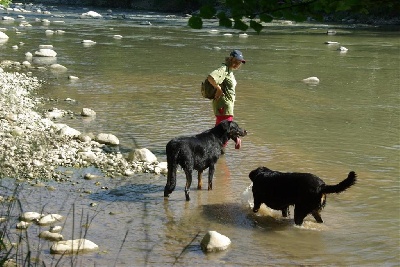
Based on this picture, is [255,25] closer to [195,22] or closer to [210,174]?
[195,22]

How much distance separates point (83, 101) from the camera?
17.1 metres

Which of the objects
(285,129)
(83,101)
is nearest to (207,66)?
(83,101)

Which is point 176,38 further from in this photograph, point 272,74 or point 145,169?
point 145,169

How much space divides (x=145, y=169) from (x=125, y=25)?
33.8 meters

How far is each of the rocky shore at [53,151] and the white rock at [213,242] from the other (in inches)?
117

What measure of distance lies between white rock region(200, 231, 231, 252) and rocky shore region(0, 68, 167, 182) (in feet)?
9.72

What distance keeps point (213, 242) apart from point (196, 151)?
83.4 inches

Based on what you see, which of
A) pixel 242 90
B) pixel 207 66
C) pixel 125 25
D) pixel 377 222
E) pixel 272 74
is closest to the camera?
pixel 377 222

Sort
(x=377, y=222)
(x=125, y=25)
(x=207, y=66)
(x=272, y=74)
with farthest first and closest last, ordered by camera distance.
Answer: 1. (x=125, y=25)
2. (x=207, y=66)
3. (x=272, y=74)
4. (x=377, y=222)

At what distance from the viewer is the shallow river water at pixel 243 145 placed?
7844 mm

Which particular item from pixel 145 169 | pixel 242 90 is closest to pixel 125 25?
pixel 242 90

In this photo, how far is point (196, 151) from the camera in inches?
372

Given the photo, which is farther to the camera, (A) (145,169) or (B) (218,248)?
(A) (145,169)

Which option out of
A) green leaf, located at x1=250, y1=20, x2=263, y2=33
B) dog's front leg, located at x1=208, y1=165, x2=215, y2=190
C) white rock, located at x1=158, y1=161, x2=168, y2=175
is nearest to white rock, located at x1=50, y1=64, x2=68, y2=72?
white rock, located at x1=158, y1=161, x2=168, y2=175
